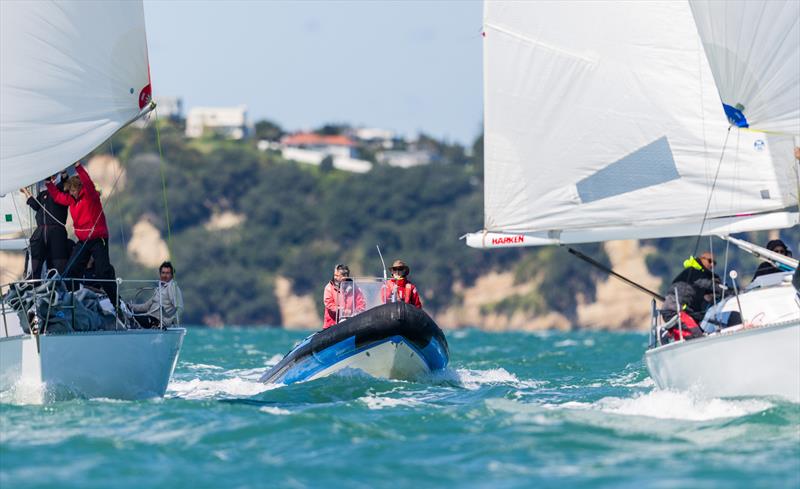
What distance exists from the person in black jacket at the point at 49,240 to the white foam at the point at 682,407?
5160 mm

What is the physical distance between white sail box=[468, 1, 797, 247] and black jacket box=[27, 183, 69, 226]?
4.15m

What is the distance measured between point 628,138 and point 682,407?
3085mm

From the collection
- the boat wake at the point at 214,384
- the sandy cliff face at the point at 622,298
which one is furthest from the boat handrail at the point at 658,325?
the sandy cliff face at the point at 622,298

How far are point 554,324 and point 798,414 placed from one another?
5966 cm

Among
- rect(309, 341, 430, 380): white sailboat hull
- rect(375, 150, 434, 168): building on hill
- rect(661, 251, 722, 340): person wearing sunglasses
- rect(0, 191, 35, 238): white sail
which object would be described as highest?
rect(375, 150, 434, 168): building on hill

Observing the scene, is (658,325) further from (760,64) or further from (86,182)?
(86,182)

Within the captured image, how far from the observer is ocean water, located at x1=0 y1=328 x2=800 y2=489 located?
10.4 m

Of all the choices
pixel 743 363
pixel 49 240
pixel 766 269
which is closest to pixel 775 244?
pixel 766 269

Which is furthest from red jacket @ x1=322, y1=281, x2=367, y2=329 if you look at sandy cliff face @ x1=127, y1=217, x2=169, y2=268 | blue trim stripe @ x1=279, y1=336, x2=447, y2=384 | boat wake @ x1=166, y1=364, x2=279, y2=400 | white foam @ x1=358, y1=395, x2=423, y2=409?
sandy cliff face @ x1=127, y1=217, x2=169, y2=268

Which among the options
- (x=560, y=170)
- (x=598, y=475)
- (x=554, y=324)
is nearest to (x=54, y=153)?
(x=560, y=170)

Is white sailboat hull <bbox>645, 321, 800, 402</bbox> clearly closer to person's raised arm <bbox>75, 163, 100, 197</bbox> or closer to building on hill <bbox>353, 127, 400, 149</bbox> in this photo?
person's raised arm <bbox>75, 163, 100, 197</bbox>

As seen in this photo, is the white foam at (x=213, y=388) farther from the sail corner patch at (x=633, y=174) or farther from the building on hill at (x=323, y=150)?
the building on hill at (x=323, y=150)

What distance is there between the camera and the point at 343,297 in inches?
674

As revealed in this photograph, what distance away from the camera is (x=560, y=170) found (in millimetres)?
14734
